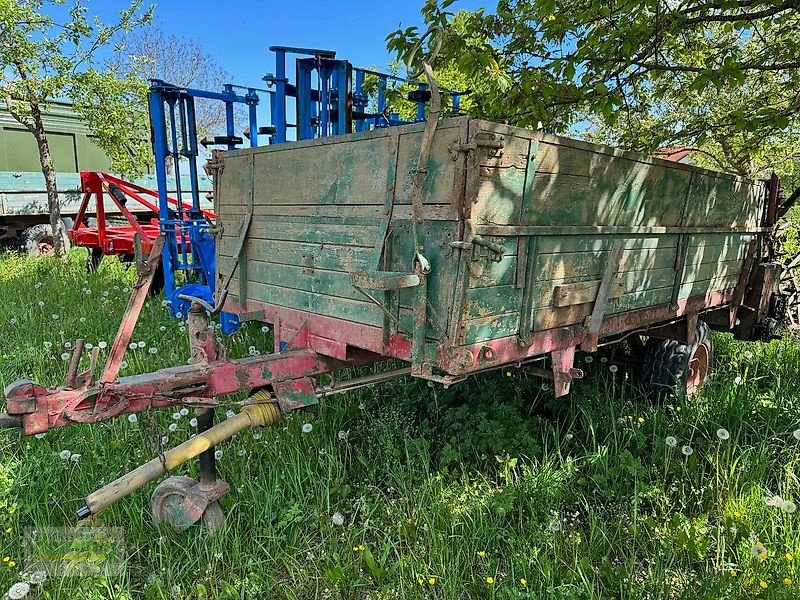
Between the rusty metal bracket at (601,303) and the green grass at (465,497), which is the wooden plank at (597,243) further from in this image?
the green grass at (465,497)

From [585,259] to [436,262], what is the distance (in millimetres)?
955

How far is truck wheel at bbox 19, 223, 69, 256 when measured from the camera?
11.8 meters

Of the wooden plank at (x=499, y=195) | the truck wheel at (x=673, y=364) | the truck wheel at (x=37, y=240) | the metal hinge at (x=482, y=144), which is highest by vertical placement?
the metal hinge at (x=482, y=144)

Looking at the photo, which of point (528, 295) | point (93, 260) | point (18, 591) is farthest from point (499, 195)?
point (93, 260)

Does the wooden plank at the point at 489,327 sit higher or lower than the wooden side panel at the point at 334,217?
lower

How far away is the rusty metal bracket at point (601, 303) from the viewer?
3.02 m

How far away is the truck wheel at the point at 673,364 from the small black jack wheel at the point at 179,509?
10.4 feet

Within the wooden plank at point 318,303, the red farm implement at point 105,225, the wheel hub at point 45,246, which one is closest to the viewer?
the wooden plank at point 318,303

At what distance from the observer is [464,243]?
2.31 meters

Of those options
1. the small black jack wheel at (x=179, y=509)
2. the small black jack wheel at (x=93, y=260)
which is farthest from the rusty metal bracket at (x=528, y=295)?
the small black jack wheel at (x=93, y=260)

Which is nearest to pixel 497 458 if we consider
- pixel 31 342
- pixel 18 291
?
pixel 31 342

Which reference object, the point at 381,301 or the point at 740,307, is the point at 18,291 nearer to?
the point at 381,301

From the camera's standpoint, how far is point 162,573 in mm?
2695

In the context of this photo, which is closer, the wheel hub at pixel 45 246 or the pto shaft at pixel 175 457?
the pto shaft at pixel 175 457
